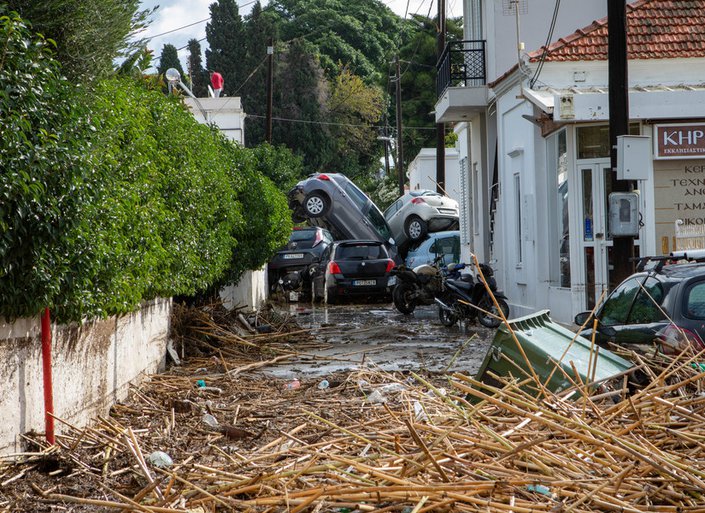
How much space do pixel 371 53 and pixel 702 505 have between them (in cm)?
7747

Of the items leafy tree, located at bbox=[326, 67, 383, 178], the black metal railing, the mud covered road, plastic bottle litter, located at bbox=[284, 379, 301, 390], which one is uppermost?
leafy tree, located at bbox=[326, 67, 383, 178]

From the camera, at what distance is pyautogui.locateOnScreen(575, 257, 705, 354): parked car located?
881 cm

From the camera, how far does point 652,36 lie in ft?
70.3

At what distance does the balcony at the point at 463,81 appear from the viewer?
27.0m

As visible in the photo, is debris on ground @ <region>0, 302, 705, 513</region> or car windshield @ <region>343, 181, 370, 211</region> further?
car windshield @ <region>343, 181, 370, 211</region>

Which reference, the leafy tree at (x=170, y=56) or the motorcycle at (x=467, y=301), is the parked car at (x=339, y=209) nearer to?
the motorcycle at (x=467, y=301)

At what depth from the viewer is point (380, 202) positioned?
218ft

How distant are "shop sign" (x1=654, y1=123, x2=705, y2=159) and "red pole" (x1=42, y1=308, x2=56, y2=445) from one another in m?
14.0

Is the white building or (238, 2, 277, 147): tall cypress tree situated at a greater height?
(238, 2, 277, 147): tall cypress tree

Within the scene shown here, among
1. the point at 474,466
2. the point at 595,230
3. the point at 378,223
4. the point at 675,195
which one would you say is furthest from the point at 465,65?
the point at 474,466

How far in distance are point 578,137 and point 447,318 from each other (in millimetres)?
4284

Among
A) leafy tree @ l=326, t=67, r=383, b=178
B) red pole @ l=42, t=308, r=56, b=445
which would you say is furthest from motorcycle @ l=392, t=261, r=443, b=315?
leafy tree @ l=326, t=67, r=383, b=178

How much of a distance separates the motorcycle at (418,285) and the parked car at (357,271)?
11.8 feet

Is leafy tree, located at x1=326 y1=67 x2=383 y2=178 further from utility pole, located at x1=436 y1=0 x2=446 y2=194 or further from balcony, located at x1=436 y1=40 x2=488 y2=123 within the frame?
balcony, located at x1=436 y1=40 x2=488 y2=123
